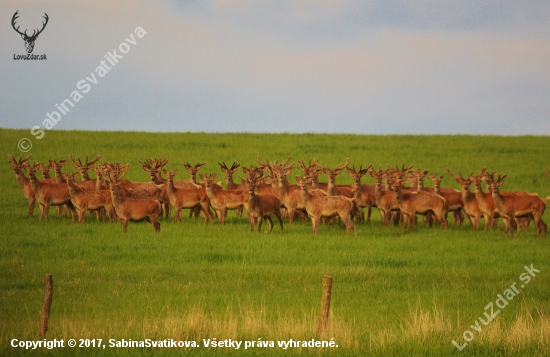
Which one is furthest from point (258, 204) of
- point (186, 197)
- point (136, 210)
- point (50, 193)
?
point (50, 193)

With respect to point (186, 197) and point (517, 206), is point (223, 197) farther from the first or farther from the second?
point (517, 206)

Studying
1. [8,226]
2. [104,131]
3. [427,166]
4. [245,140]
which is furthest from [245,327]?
[104,131]

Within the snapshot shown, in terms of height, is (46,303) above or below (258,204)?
below

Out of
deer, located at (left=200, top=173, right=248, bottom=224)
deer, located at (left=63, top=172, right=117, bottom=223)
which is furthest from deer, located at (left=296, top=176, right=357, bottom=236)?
deer, located at (left=63, top=172, right=117, bottom=223)

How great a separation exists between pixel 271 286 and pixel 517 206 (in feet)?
36.8

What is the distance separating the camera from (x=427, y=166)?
4641 centimetres

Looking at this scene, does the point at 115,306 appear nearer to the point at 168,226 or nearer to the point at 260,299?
the point at 260,299

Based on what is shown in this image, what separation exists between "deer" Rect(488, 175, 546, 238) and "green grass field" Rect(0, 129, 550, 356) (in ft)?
2.08

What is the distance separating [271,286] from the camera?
53.0ft

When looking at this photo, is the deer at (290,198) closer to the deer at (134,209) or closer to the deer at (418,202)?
the deer at (418,202)

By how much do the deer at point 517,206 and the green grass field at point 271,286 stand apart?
2.08 feet

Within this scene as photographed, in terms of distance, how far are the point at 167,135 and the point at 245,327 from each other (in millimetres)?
43980

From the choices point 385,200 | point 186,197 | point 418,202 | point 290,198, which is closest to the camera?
point 418,202

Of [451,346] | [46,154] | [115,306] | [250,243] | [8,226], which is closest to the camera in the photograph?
→ [451,346]
